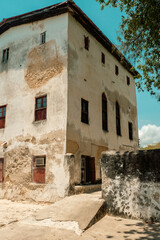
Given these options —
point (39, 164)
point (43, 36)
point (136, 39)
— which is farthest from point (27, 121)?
point (136, 39)

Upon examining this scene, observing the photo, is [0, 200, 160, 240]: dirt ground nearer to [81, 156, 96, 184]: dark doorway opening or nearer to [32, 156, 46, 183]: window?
[32, 156, 46, 183]: window

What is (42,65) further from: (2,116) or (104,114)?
(104,114)

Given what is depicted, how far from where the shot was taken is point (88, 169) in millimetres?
A: 11055

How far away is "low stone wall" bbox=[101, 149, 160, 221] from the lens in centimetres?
556

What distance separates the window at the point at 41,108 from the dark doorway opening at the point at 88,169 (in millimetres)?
2935

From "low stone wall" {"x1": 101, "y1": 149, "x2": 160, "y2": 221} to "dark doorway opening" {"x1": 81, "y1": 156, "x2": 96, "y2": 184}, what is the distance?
14.2ft

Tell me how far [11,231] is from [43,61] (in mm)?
8543

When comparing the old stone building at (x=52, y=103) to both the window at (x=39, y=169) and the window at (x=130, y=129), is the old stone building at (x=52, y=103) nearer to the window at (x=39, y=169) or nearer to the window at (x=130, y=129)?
the window at (x=39, y=169)

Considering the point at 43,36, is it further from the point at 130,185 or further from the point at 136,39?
the point at 130,185

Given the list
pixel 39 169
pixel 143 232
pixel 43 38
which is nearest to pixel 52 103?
pixel 39 169

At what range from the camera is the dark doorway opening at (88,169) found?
10672mm

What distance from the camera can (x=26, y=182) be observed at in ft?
33.2

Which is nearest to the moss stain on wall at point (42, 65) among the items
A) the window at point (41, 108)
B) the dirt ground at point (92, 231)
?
the window at point (41, 108)

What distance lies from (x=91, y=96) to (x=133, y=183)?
266 inches
